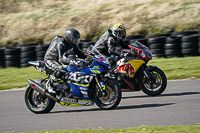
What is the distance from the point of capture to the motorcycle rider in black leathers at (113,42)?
8023 millimetres

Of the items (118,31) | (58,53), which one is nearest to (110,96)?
(58,53)

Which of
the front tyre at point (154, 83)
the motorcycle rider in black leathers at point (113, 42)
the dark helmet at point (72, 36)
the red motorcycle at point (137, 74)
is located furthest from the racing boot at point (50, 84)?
the front tyre at point (154, 83)

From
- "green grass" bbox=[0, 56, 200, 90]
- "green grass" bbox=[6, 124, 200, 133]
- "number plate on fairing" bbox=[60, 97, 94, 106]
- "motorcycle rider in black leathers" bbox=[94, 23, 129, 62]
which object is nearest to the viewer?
"green grass" bbox=[6, 124, 200, 133]

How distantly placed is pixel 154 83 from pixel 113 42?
1.46 meters

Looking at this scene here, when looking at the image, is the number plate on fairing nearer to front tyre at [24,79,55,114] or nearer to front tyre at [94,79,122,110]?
front tyre at [94,79,122,110]

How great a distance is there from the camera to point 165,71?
1143 centimetres

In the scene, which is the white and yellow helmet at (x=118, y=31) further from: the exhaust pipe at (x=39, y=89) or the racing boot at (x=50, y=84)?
the exhaust pipe at (x=39, y=89)

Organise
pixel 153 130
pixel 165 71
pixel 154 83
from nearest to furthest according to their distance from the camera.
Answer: pixel 153 130 < pixel 154 83 < pixel 165 71

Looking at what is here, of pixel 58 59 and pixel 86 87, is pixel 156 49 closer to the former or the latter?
pixel 58 59

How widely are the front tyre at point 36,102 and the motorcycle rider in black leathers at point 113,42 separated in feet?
6.69

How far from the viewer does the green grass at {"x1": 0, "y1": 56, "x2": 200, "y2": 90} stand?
419 inches

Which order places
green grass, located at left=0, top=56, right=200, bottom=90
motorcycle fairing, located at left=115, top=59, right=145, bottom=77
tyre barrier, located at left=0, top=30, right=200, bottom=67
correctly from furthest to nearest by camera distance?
tyre barrier, located at left=0, top=30, right=200, bottom=67
green grass, located at left=0, top=56, right=200, bottom=90
motorcycle fairing, located at left=115, top=59, right=145, bottom=77

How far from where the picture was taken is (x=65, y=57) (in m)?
6.52

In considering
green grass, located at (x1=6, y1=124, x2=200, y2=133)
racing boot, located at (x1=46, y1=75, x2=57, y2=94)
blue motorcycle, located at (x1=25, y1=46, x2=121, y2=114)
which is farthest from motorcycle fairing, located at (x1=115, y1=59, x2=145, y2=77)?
green grass, located at (x1=6, y1=124, x2=200, y2=133)
